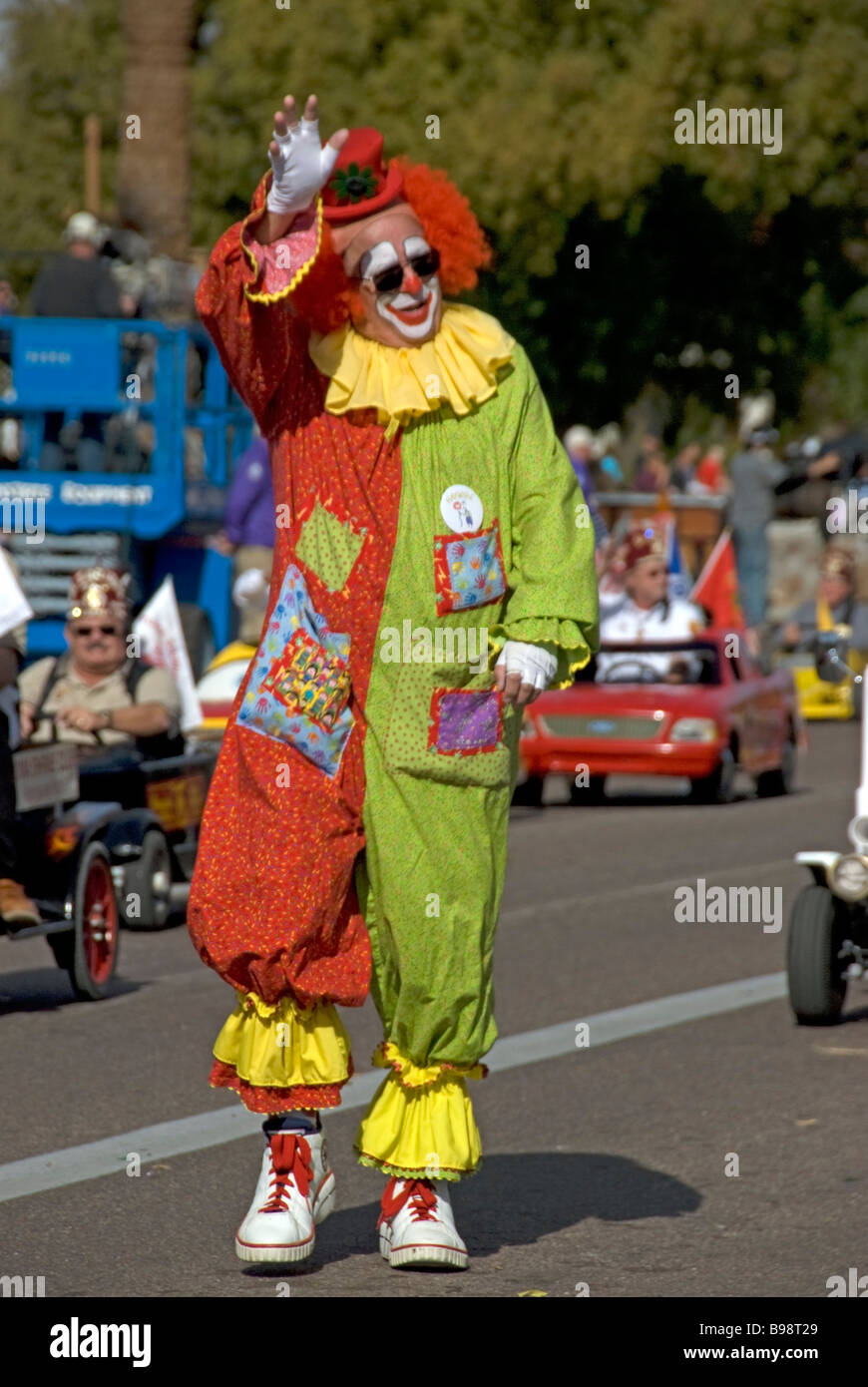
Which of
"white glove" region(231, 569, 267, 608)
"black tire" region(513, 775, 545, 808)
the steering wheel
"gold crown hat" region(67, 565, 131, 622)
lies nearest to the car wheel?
"gold crown hat" region(67, 565, 131, 622)

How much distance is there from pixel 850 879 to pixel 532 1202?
260 centimetres

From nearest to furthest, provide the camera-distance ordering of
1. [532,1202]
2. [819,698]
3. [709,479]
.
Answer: [532,1202], [819,698], [709,479]

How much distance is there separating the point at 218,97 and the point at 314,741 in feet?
101

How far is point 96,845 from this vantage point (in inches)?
375

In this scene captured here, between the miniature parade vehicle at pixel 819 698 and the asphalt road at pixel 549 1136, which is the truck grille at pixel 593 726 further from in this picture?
the miniature parade vehicle at pixel 819 698

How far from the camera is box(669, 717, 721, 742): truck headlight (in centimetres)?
1608

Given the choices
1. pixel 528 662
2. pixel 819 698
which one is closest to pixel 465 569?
pixel 528 662

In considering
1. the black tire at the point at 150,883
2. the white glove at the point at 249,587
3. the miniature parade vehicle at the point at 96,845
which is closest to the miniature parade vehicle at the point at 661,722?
the white glove at the point at 249,587

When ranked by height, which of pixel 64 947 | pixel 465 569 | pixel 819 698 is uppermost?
pixel 465 569

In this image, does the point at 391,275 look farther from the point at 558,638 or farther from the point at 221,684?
the point at 221,684

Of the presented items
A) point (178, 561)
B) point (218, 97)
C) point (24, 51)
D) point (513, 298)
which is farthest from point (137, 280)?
point (24, 51)

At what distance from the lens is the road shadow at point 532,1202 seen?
18.6ft

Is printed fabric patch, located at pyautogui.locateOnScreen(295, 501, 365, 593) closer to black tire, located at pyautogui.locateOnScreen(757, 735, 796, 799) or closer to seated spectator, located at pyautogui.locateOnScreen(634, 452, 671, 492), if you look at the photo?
black tire, located at pyautogui.locateOnScreen(757, 735, 796, 799)

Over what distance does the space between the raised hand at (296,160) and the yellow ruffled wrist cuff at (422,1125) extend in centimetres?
162
